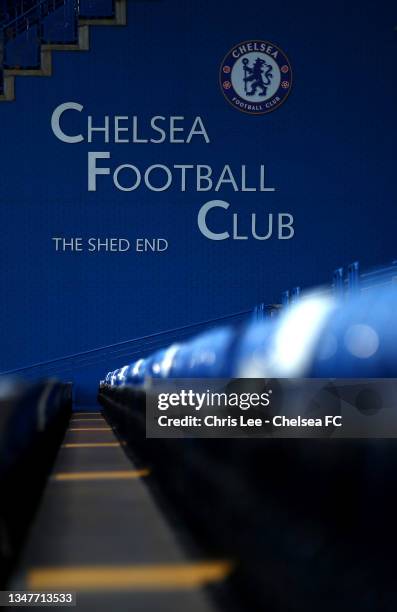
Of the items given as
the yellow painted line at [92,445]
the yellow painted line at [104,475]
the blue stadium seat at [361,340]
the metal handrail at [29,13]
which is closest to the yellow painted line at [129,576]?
the blue stadium seat at [361,340]

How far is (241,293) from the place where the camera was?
592 inches

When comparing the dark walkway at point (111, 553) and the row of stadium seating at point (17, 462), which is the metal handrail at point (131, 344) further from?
the row of stadium seating at point (17, 462)

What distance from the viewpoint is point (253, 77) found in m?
15.3

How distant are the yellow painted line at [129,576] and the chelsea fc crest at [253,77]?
1289 cm

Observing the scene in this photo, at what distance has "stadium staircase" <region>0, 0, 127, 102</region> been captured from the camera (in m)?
15.0

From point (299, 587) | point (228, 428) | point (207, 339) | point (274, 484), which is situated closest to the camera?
point (299, 587)

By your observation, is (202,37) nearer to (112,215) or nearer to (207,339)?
(112,215)

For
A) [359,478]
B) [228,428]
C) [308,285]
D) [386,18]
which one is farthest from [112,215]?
[359,478]

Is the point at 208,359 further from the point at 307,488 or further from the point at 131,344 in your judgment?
the point at 131,344

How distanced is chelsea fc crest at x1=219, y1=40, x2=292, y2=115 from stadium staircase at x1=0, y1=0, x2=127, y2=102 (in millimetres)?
1873

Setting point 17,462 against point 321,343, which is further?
point 17,462

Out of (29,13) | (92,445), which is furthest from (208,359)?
(29,13)

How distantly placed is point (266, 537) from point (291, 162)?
13.3 meters

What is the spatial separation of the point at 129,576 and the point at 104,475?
250 cm
